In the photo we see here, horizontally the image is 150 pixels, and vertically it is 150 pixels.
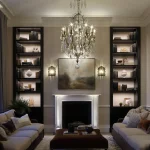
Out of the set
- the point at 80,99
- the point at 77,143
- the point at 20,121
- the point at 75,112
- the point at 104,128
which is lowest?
the point at 104,128

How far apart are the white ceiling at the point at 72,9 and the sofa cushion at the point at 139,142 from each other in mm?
3880

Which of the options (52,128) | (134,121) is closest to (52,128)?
(52,128)

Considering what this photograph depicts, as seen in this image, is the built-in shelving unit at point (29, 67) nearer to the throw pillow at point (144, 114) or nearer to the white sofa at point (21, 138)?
the white sofa at point (21, 138)

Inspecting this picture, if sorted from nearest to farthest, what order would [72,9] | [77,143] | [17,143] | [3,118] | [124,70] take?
[17,143], [77,143], [3,118], [72,9], [124,70]

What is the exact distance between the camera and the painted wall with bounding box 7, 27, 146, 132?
327 inches

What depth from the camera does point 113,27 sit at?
8.38m

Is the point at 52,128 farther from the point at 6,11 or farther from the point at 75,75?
the point at 6,11

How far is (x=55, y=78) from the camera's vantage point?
8.35 m

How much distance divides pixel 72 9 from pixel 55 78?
230 centimetres

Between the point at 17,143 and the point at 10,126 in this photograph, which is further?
the point at 10,126

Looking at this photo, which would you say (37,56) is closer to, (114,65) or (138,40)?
(114,65)

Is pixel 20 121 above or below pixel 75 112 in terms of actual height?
above

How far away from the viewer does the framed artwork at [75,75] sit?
8297 millimetres

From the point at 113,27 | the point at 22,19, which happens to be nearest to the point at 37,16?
the point at 22,19
